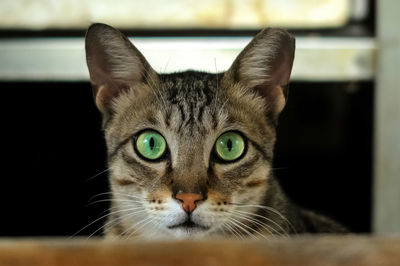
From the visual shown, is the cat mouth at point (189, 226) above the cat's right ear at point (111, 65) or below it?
below

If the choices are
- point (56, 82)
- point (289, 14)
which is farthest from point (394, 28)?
point (56, 82)

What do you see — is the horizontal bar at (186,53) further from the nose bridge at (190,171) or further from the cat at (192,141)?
the nose bridge at (190,171)

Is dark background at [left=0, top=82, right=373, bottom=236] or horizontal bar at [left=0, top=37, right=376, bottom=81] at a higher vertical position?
horizontal bar at [left=0, top=37, right=376, bottom=81]

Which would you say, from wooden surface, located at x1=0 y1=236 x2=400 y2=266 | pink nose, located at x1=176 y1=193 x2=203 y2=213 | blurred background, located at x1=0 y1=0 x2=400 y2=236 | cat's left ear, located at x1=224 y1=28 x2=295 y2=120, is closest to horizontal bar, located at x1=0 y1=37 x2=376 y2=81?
blurred background, located at x1=0 y1=0 x2=400 y2=236

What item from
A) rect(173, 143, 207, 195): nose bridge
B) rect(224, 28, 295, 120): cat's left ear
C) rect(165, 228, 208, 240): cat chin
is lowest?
rect(165, 228, 208, 240): cat chin

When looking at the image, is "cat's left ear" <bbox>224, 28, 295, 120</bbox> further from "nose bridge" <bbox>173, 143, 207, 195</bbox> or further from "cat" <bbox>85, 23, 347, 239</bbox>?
"nose bridge" <bbox>173, 143, 207, 195</bbox>

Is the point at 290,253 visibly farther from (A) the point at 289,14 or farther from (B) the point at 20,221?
(B) the point at 20,221

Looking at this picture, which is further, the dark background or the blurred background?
the dark background

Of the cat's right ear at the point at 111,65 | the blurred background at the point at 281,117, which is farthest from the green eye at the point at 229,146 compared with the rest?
the blurred background at the point at 281,117
